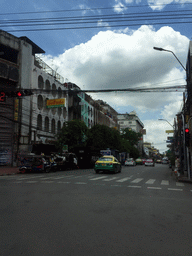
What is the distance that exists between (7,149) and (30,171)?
29.7 feet

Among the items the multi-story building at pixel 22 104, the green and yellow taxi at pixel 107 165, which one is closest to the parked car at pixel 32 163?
the green and yellow taxi at pixel 107 165

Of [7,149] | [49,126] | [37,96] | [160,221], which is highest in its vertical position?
[37,96]

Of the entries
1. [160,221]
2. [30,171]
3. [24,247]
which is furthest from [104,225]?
[30,171]

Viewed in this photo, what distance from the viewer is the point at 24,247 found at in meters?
4.19

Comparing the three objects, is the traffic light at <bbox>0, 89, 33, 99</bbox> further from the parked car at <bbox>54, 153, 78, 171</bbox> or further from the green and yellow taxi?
the parked car at <bbox>54, 153, 78, 171</bbox>

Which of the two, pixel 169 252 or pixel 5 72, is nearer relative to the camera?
pixel 169 252

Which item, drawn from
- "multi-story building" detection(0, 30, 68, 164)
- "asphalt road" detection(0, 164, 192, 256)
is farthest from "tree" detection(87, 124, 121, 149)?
"asphalt road" detection(0, 164, 192, 256)

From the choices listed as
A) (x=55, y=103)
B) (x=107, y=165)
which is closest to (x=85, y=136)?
(x=55, y=103)

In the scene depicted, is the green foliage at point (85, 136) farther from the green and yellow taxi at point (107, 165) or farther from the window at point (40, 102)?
the green and yellow taxi at point (107, 165)

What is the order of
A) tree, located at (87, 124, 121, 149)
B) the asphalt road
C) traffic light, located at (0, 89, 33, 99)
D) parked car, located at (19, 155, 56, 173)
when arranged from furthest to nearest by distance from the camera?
tree, located at (87, 124, 121, 149) < parked car, located at (19, 155, 56, 173) < traffic light, located at (0, 89, 33, 99) < the asphalt road

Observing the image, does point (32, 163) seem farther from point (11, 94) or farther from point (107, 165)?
point (11, 94)

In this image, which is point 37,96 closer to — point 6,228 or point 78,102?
point 78,102

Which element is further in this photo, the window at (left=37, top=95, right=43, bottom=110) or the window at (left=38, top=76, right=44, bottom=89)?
the window at (left=38, top=76, right=44, bottom=89)

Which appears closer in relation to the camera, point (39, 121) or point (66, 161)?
point (66, 161)
